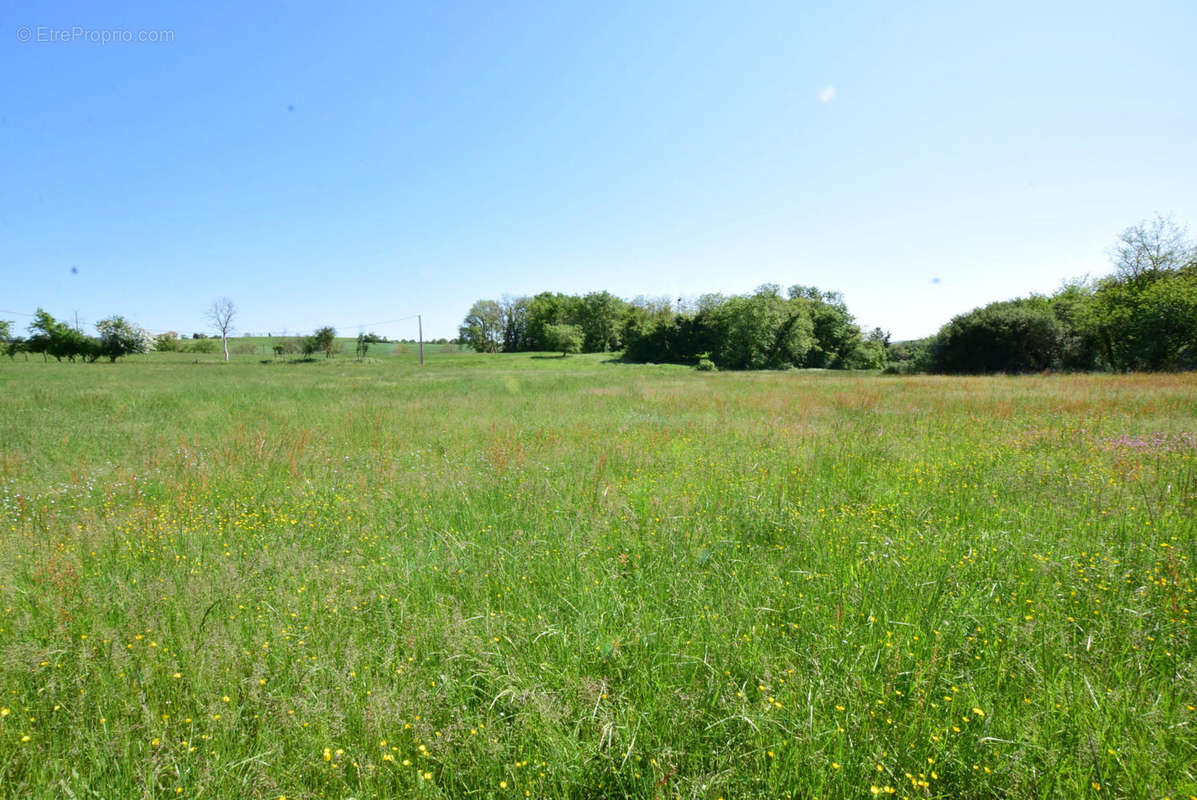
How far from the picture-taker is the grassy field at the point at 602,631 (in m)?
2.10

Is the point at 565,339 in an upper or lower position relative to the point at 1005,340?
upper

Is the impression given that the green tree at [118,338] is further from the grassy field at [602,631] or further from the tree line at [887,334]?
the grassy field at [602,631]

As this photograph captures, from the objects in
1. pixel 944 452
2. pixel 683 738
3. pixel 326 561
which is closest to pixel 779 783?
pixel 683 738

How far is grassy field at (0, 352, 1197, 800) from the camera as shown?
6.89 ft

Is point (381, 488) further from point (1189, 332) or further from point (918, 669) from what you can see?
point (1189, 332)

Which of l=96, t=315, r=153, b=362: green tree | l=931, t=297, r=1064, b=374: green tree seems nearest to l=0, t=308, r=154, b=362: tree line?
l=96, t=315, r=153, b=362: green tree

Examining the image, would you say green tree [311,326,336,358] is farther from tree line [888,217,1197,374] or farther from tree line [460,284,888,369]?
tree line [888,217,1197,374]

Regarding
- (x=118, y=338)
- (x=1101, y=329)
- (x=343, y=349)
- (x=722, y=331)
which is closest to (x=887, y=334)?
(x=722, y=331)

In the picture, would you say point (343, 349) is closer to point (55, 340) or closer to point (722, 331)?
point (55, 340)

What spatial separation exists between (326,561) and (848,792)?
170 inches

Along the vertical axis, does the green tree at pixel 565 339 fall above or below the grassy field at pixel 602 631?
above

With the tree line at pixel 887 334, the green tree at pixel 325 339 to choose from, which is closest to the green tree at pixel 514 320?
the tree line at pixel 887 334

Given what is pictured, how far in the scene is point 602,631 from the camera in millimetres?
3037

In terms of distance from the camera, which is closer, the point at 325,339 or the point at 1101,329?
the point at 1101,329
